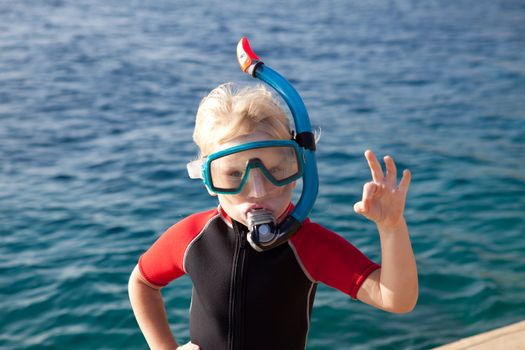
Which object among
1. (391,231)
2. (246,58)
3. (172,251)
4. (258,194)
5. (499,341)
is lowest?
(499,341)

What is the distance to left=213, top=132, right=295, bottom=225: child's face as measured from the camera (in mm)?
2242

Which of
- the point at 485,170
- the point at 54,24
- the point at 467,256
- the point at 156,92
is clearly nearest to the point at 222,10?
the point at 54,24

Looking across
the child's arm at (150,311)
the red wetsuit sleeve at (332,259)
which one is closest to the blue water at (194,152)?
the child's arm at (150,311)

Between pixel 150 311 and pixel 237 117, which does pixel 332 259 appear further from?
pixel 150 311

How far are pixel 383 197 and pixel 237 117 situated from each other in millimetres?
517

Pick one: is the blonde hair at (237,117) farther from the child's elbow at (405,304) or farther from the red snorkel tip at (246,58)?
the child's elbow at (405,304)

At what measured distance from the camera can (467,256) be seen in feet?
18.6

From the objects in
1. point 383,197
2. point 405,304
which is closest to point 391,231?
point 383,197

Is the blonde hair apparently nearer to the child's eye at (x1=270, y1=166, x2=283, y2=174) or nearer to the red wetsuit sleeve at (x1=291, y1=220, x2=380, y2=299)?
the child's eye at (x1=270, y1=166, x2=283, y2=174)

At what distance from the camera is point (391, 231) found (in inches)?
83.2

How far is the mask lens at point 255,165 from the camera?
7.39ft

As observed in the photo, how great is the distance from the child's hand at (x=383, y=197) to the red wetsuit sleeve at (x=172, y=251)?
0.66 metres

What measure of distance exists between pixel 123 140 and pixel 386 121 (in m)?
3.10

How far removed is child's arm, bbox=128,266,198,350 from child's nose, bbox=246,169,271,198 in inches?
25.0
